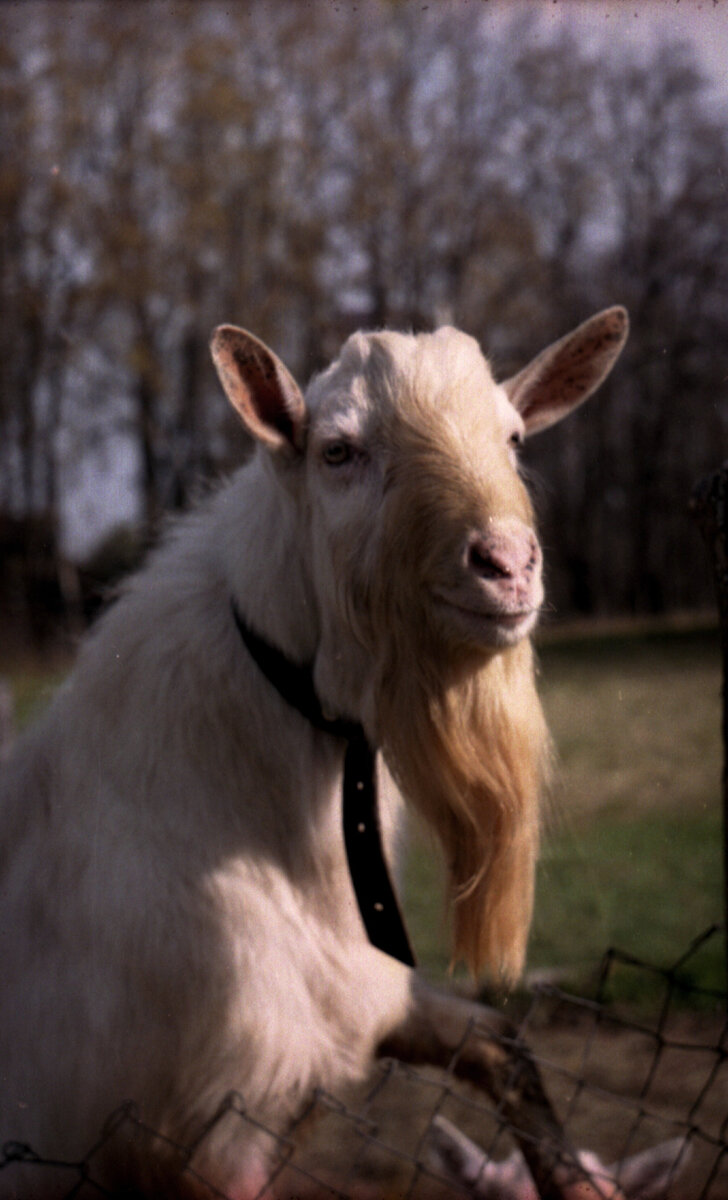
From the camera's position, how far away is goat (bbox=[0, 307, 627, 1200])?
6.19 feet

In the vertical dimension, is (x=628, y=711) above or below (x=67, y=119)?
below

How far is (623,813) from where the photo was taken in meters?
6.54

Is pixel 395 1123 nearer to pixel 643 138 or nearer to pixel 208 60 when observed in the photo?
pixel 643 138

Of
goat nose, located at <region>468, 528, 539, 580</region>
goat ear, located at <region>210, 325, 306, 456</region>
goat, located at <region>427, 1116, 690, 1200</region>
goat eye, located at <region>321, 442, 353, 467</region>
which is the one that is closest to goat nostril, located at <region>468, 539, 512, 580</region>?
goat nose, located at <region>468, 528, 539, 580</region>

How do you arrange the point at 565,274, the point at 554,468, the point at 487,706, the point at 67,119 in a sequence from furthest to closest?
1. the point at 554,468
2. the point at 67,119
3. the point at 565,274
4. the point at 487,706

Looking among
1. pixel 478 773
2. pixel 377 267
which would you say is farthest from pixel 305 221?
pixel 478 773

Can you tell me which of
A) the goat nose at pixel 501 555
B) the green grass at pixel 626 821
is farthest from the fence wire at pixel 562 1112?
the goat nose at pixel 501 555

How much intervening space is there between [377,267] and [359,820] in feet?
8.74

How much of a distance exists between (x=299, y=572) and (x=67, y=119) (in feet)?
17.1

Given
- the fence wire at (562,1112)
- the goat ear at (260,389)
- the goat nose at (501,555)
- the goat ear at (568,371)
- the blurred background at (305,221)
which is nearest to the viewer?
the goat nose at (501,555)

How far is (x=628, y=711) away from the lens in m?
8.64

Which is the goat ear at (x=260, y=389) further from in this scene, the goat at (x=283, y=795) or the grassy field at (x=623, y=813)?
the grassy field at (x=623, y=813)

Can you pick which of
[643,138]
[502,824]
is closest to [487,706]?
[502,824]

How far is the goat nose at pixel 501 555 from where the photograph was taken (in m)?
1.66
